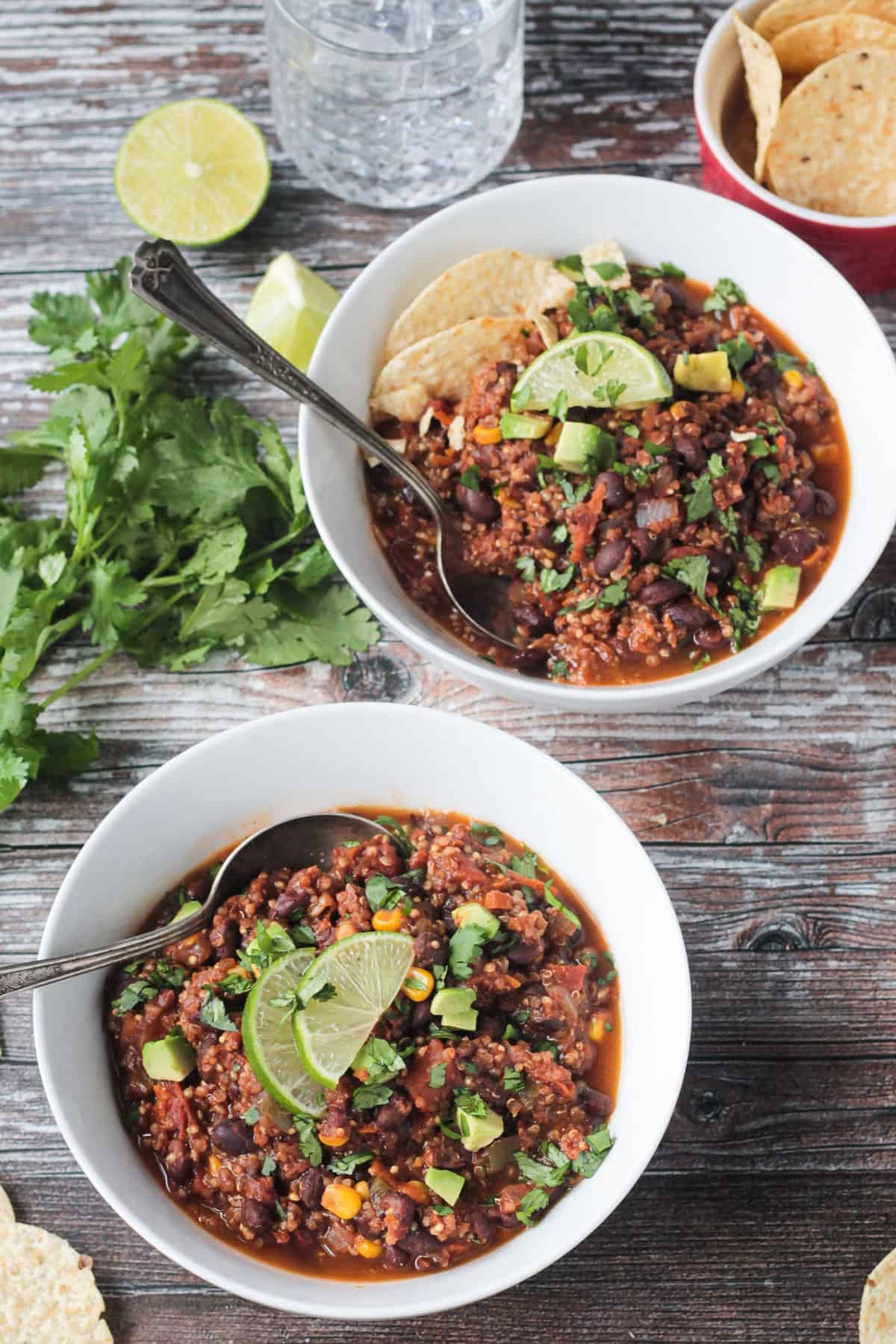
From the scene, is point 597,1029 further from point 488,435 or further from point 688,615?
point 488,435

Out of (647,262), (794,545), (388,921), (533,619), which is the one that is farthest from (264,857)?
(647,262)


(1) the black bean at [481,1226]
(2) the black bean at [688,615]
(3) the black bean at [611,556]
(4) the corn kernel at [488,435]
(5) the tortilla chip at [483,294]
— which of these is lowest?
(1) the black bean at [481,1226]

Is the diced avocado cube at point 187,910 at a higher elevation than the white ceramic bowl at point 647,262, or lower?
lower

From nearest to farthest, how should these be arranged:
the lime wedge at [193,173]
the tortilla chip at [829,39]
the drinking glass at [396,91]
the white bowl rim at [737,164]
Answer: the white bowl rim at [737,164] < the tortilla chip at [829,39] < the drinking glass at [396,91] < the lime wedge at [193,173]

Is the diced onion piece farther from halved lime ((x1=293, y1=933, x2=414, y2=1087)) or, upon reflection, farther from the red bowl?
halved lime ((x1=293, y1=933, x2=414, y2=1087))

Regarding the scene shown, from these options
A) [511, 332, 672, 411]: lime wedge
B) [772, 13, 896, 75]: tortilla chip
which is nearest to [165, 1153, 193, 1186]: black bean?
[511, 332, 672, 411]: lime wedge

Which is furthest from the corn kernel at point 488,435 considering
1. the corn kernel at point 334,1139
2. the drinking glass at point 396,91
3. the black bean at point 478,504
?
the corn kernel at point 334,1139

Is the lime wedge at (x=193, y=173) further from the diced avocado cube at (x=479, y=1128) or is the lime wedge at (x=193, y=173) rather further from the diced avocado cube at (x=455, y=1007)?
the diced avocado cube at (x=479, y=1128)
